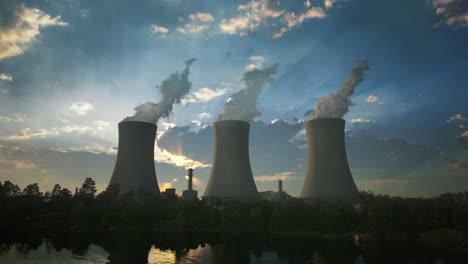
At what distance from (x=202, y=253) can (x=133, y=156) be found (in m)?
8.96

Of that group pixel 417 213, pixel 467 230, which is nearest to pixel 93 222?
pixel 417 213

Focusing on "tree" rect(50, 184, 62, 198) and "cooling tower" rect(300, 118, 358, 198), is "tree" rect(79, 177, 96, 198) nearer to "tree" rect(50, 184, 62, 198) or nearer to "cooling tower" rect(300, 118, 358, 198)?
"tree" rect(50, 184, 62, 198)

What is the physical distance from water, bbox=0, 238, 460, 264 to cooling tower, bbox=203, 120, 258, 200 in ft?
14.5

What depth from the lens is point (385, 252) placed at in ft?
61.3

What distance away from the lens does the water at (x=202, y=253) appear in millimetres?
16547

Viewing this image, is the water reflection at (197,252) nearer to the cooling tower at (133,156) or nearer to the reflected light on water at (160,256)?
the reflected light on water at (160,256)

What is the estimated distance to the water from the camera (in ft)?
54.3

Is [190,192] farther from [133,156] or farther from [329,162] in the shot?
[329,162]

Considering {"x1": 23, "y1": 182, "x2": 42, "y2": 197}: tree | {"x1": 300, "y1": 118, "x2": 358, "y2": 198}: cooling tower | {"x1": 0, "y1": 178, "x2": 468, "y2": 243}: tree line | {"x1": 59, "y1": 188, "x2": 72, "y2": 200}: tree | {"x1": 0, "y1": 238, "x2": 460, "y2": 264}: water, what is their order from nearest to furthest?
{"x1": 0, "y1": 238, "x2": 460, "y2": 264}: water, {"x1": 0, "y1": 178, "x2": 468, "y2": 243}: tree line, {"x1": 300, "y1": 118, "x2": 358, "y2": 198}: cooling tower, {"x1": 59, "y1": 188, "x2": 72, "y2": 200}: tree, {"x1": 23, "y1": 182, "x2": 42, "y2": 197}: tree

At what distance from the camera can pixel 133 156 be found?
2458cm

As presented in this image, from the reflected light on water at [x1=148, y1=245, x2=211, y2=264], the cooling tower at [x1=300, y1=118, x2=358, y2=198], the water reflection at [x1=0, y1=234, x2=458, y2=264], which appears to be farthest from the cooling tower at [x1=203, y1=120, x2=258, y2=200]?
the reflected light on water at [x1=148, y1=245, x2=211, y2=264]

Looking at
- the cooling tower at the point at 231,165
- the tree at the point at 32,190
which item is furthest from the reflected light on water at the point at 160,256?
the tree at the point at 32,190

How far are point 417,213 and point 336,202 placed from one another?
486cm

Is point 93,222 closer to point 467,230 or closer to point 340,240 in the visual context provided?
point 340,240
